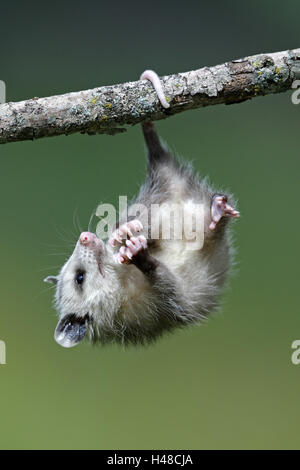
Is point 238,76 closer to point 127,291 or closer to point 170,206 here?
point 170,206

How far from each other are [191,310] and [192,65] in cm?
180

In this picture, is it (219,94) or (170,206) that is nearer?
(219,94)

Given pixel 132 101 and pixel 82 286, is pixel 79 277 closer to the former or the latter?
pixel 82 286

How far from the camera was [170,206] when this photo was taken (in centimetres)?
258

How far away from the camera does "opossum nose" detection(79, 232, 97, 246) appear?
2.38 metres

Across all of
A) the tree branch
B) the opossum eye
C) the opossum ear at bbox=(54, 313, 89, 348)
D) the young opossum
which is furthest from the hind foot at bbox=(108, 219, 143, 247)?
the tree branch

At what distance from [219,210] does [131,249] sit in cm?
39

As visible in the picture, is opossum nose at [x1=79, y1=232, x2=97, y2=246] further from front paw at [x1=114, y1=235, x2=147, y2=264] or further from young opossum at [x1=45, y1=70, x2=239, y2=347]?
front paw at [x1=114, y1=235, x2=147, y2=264]

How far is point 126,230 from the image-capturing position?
2324 mm

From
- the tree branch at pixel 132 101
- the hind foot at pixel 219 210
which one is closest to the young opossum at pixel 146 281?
the hind foot at pixel 219 210

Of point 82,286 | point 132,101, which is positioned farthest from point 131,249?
point 132,101

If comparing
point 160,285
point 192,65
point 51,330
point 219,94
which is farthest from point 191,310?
point 192,65

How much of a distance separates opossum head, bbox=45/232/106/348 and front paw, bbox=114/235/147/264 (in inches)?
6.1

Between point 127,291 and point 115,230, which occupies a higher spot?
point 115,230
